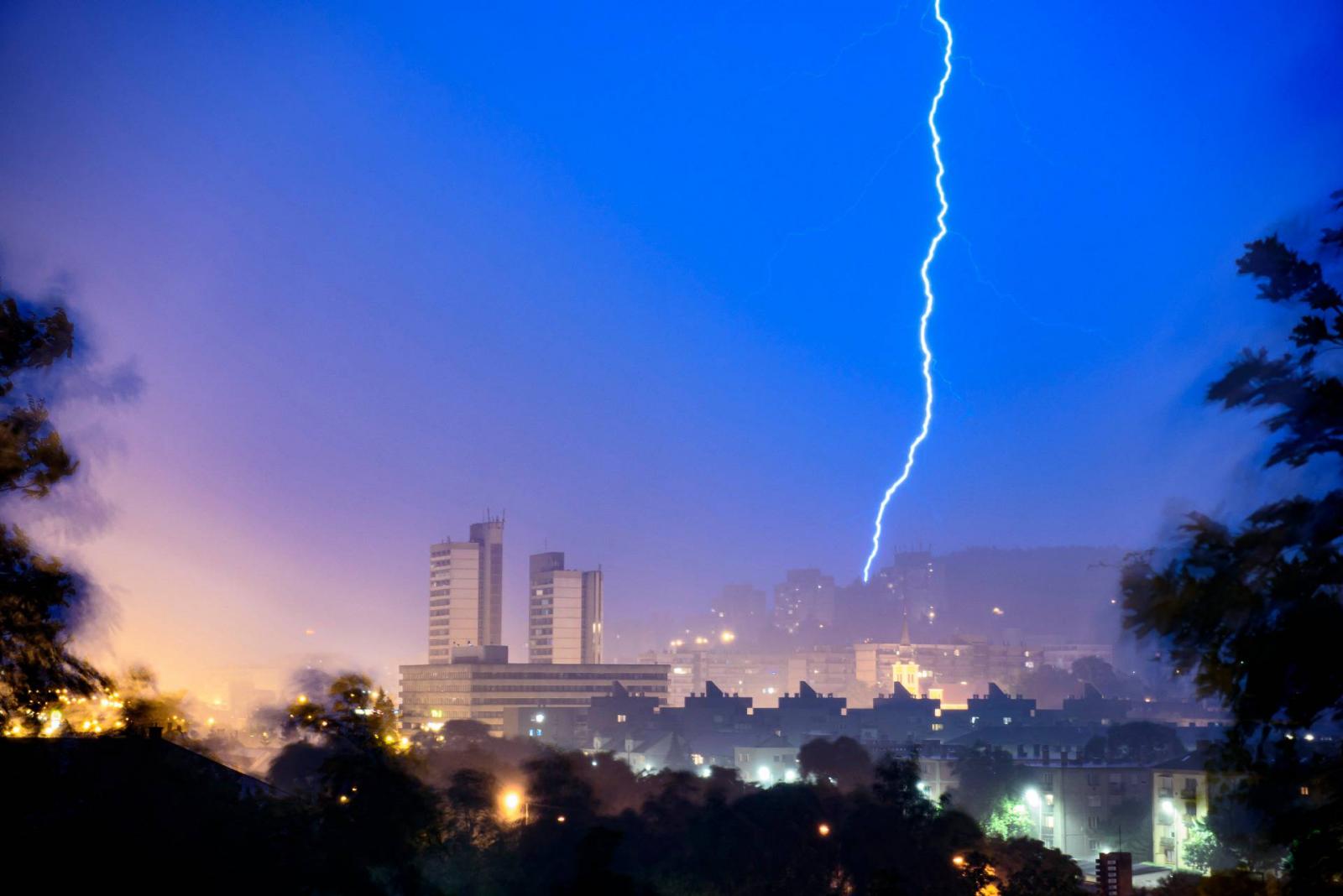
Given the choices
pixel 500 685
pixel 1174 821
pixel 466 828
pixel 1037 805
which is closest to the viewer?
pixel 466 828

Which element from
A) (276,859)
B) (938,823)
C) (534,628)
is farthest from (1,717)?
(534,628)

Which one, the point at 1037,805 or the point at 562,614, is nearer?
the point at 1037,805

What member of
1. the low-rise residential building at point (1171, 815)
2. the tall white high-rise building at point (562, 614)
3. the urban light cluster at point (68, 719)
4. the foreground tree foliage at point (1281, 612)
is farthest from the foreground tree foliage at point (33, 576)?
the tall white high-rise building at point (562, 614)

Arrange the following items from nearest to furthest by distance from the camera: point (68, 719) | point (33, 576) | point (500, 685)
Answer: point (33, 576), point (68, 719), point (500, 685)

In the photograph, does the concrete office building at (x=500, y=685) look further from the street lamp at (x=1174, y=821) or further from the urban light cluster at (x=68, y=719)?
the urban light cluster at (x=68, y=719)

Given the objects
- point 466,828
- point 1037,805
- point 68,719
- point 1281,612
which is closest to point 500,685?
point 1037,805

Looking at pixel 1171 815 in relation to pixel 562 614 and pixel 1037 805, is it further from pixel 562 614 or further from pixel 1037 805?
pixel 562 614

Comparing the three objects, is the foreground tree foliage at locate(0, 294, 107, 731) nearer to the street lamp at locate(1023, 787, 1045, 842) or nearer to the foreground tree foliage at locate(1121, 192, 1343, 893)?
the foreground tree foliage at locate(1121, 192, 1343, 893)

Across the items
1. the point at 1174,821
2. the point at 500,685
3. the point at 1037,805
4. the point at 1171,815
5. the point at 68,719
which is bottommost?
the point at 1174,821
